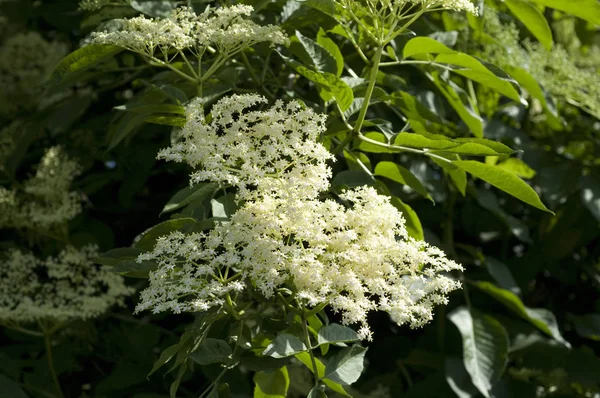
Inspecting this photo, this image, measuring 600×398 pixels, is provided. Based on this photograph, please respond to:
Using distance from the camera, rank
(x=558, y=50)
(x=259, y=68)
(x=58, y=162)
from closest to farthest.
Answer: (x=259, y=68) < (x=58, y=162) < (x=558, y=50)

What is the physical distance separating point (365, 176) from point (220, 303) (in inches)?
13.9

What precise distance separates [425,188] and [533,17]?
39cm

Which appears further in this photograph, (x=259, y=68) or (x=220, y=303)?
(x=259, y=68)

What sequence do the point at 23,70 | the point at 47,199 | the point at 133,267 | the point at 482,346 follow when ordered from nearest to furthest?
the point at 133,267, the point at 482,346, the point at 47,199, the point at 23,70

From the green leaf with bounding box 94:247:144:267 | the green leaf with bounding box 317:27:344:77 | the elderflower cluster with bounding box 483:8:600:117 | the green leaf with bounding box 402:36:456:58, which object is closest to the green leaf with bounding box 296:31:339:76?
the green leaf with bounding box 317:27:344:77

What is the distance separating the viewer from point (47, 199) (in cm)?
191

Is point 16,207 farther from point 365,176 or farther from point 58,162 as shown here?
point 365,176

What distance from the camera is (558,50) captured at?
2.06 metres

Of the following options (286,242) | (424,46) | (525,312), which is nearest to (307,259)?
(286,242)

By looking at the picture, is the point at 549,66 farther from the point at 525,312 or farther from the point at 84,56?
the point at 84,56

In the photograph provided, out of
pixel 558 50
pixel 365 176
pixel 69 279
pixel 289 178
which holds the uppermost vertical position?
pixel 289 178

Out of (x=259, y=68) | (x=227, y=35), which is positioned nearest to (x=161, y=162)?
(x=259, y=68)

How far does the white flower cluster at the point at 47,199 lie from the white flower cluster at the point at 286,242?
795 mm

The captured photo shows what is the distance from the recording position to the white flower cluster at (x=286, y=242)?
1.03m
